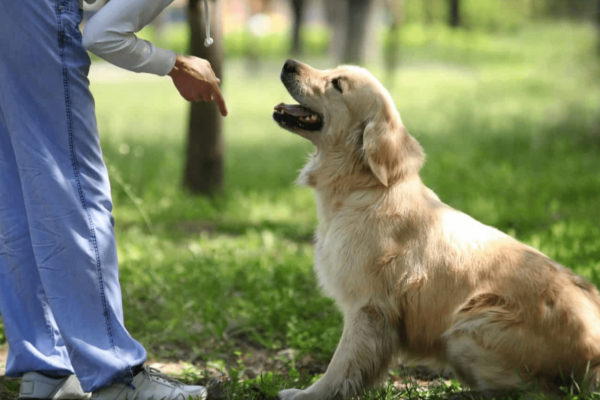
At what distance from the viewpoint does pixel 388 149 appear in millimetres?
3398

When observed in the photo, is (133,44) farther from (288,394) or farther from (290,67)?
(288,394)

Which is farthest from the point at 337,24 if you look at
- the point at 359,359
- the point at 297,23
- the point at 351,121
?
the point at 359,359

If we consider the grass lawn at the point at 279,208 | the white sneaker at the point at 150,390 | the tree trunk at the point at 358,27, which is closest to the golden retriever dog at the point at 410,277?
the grass lawn at the point at 279,208

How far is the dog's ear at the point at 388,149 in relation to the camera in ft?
11.1

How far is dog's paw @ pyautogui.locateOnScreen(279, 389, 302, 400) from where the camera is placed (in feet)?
10.6

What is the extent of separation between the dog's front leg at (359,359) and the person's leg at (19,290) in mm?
1108

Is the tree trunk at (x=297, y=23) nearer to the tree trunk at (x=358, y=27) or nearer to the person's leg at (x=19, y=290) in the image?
the tree trunk at (x=358, y=27)

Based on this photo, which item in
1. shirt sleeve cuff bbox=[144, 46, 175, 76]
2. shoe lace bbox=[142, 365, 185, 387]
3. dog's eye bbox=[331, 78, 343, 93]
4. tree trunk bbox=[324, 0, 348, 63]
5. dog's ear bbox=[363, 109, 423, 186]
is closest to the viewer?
shirt sleeve cuff bbox=[144, 46, 175, 76]

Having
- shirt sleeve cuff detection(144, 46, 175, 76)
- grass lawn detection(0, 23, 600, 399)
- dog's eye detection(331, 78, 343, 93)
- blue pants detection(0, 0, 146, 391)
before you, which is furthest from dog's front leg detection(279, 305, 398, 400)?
shirt sleeve cuff detection(144, 46, 175, 76)

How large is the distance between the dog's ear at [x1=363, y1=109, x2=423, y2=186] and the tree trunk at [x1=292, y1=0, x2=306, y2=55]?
28119mm

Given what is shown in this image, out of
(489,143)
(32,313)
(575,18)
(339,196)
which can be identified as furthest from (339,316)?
(575,18)

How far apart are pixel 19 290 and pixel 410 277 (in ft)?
5.69

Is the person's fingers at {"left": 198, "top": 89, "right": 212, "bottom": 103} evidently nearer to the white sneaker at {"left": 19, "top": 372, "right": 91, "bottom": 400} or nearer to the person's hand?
the person's hand

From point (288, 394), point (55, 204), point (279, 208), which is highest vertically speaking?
point (55, 204)
